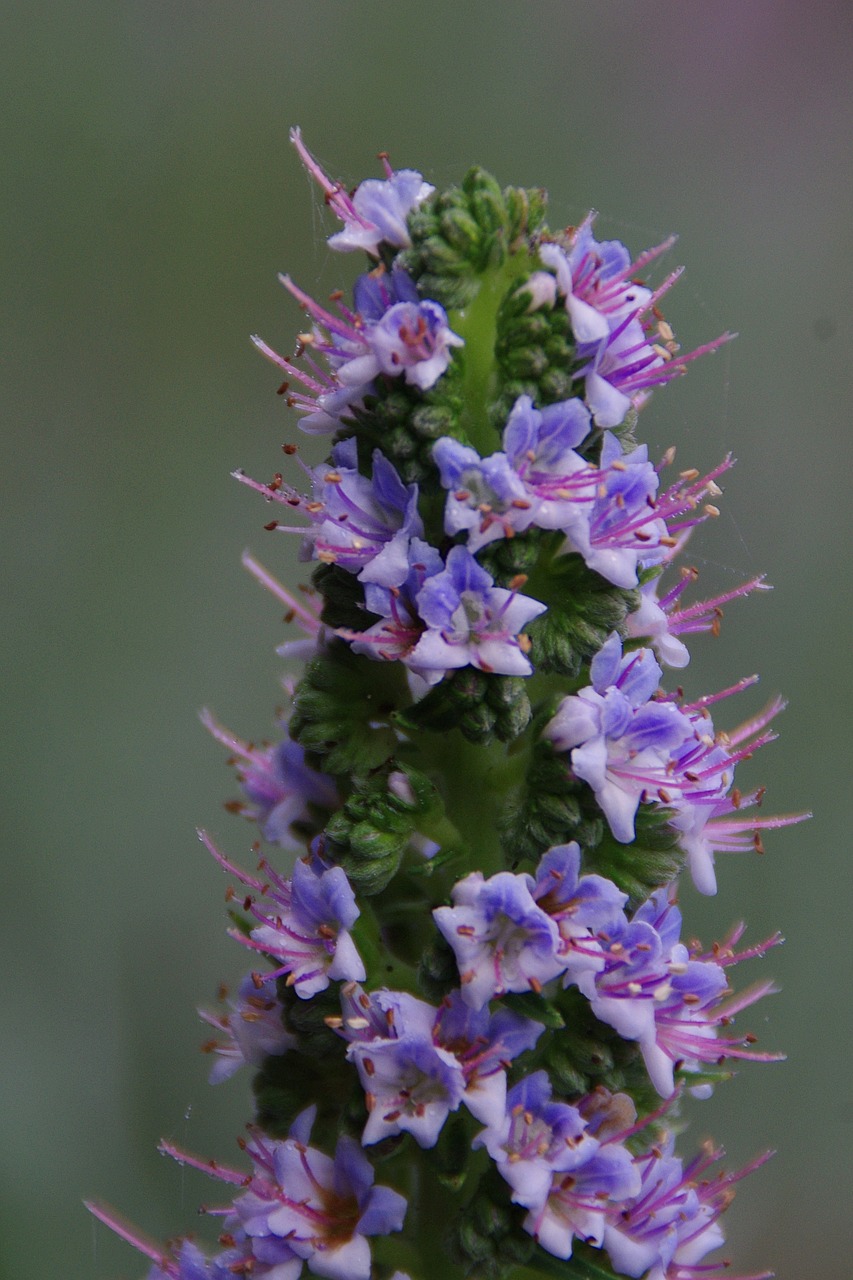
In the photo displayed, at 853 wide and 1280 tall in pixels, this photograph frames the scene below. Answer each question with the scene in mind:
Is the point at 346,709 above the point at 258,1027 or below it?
above

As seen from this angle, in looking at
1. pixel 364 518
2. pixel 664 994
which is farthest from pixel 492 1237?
pixel 364 518

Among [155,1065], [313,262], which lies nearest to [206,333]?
[313,262]

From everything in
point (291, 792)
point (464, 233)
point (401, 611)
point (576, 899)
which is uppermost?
point (464, 233)

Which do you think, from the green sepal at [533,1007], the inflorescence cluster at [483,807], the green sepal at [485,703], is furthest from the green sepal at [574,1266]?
the green sepal at [485,703]

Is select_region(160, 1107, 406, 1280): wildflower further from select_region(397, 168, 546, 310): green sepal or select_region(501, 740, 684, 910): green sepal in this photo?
select_region(397, 168, 546, 310): green sepal

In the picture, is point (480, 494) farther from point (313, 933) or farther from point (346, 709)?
point (313, 933)

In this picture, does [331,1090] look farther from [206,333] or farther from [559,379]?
[206,333]

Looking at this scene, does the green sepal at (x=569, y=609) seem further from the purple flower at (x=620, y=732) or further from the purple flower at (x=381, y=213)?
the purple flower at (x=381, y=213)
